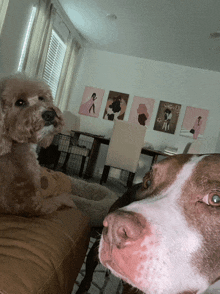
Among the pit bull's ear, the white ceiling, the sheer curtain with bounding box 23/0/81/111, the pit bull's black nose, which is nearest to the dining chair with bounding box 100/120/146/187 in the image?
the sheer curtain with bounding box 23/0/81/111

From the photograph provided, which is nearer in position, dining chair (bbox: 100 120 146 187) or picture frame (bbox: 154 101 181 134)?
dining chair (bbox: 100 120 146 187)

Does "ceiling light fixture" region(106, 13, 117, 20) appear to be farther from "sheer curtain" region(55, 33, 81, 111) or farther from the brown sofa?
the brown sofa

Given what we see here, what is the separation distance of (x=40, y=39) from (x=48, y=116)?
13.3 feet

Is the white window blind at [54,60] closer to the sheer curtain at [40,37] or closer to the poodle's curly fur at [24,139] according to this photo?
the sheer curtain at [40,37]

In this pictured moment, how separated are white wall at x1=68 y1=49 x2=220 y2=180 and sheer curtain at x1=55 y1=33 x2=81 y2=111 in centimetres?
46

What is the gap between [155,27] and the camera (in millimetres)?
5328

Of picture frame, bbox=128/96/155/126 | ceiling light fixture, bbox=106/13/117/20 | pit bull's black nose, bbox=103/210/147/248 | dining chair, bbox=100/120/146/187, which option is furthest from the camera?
picture frame, bbox=128/96/155/126

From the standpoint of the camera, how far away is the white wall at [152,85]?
6.92 m

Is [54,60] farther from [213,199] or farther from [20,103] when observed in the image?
[213,199]

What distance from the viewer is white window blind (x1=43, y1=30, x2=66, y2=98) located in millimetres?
5895

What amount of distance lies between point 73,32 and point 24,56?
2.35 metres

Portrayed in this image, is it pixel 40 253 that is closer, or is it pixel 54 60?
pixel 40 253

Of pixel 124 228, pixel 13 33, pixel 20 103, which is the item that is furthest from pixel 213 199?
pixel 13 33

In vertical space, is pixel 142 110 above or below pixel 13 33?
below
